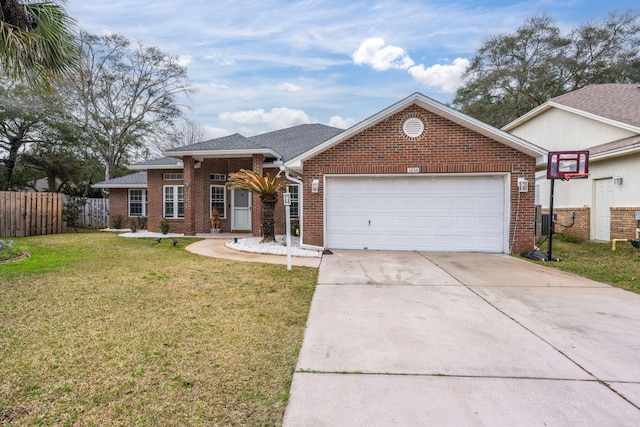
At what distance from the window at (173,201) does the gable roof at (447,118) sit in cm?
766

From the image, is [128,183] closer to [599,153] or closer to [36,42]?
[36,42]

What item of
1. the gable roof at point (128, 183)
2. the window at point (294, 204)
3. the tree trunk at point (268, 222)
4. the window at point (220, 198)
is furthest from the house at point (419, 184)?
the gable roof at point (128, 183)

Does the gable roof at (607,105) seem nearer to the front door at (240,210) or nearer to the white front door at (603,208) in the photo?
the white front door at (603,208)

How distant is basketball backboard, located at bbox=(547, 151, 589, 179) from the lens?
854 cm

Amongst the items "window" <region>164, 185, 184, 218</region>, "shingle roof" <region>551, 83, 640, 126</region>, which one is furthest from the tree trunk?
"shingle roof" <region>551, 83, 640, 126</region>

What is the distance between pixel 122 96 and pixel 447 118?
2487 centimetres

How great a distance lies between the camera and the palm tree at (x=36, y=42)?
638 cm

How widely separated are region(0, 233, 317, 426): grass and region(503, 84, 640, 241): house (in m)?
10.5

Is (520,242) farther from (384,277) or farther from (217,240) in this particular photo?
(217,240)

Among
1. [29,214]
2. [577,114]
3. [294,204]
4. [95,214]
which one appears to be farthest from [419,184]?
[95,214]

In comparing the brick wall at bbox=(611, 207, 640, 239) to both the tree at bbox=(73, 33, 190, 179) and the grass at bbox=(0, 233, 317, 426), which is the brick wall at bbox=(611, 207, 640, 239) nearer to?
the grass at bbox=(0, 233, 317, 426)

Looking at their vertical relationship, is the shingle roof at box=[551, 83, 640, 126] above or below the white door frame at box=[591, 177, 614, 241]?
above

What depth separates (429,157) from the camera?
31.4 feet

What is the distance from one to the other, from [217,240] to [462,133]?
8.96m
